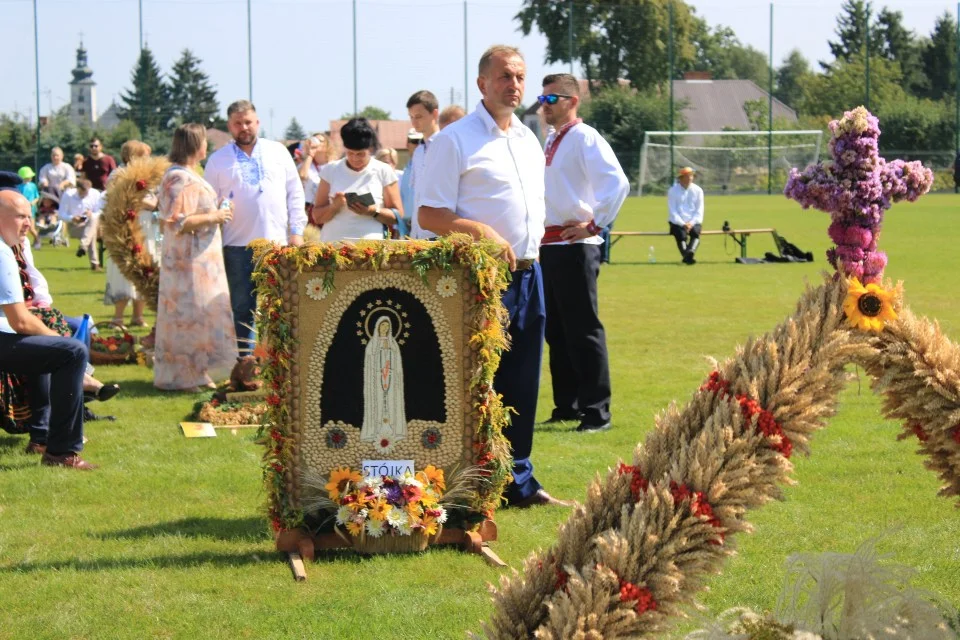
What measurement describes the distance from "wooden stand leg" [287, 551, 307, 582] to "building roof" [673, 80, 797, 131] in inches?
1963

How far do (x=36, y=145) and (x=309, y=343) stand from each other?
41.0 meters

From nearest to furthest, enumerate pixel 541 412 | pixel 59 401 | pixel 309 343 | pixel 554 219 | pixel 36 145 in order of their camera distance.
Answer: pixel 309 343 < pixel 59 401 < pixel 554 219 < pixel 541 412 < pixel 36 145

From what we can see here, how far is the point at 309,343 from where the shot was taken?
5.35 meters

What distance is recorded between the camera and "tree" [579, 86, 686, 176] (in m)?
51.0

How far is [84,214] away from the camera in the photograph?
78.8 ft

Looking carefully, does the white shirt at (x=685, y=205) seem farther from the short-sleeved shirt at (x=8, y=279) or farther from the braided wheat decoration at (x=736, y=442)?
the braided wheat decoration at (x=736, y=442)

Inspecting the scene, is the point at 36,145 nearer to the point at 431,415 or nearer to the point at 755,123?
the point at 755,123

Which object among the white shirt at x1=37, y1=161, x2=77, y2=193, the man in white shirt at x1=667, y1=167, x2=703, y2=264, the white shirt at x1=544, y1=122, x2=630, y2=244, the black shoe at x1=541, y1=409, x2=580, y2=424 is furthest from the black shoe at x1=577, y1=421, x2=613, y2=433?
the white shirt at x1=37, y1=161, x2=77, y2=193

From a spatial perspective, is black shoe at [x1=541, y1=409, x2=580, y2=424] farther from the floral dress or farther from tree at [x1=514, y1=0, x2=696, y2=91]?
tree at [x1=514, y1=0, x2=696, y2=91]

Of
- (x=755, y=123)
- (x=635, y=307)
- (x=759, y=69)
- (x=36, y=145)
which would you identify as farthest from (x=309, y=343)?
(x=759, y=69)

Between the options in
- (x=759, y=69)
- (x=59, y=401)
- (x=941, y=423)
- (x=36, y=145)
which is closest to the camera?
(x=941, y=423)

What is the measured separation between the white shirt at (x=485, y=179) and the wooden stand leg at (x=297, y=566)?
5.49 ft

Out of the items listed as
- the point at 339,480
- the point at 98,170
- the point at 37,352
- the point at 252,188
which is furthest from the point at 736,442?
the point at 98,170

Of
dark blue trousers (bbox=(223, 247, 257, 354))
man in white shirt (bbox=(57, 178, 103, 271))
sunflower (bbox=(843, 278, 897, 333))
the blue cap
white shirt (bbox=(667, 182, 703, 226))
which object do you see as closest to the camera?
sunflower (bbox=(843, 278, 897, 333))
